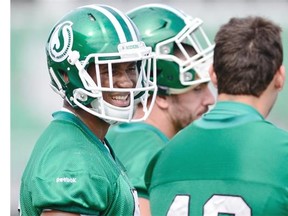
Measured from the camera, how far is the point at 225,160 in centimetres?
351

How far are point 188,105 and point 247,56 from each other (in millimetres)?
1212

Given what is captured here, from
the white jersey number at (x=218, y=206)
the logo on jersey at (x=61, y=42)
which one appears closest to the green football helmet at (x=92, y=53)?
the logo on jersey at (x=61, y=42)

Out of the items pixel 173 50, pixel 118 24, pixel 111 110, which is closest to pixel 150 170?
pixel 111 110

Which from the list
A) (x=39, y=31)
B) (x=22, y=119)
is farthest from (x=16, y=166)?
(x=39, y=31)

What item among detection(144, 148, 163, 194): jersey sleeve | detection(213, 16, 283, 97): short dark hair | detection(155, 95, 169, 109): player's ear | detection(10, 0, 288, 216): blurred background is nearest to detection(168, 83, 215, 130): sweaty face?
detection(155, 95, 169, 109): player's ear

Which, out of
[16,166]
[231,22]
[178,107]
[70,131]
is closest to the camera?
[70,131]

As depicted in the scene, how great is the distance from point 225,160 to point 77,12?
0.76 meters

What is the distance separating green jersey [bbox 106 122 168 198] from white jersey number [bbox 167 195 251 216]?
0.55 meters

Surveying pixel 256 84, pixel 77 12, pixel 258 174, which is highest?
pixel 77 12

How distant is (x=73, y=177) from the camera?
10.0ft

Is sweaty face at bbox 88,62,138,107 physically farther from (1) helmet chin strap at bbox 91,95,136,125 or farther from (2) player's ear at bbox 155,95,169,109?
(2) player's ear at bbox 155,95,169,109

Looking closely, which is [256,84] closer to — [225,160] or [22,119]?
[225,160]

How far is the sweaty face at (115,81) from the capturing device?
3.31 metres

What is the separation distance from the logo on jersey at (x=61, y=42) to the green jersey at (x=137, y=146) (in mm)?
978
